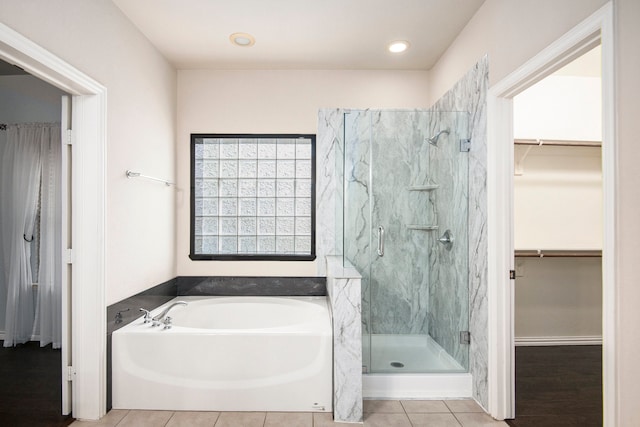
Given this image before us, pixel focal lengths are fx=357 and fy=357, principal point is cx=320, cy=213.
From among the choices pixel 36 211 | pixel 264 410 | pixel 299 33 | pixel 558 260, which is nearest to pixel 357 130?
pixel 299 33

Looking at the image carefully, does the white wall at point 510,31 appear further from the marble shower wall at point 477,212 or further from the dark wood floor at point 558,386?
the dark wood floor at point 558,386

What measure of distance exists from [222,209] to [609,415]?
2.99 m

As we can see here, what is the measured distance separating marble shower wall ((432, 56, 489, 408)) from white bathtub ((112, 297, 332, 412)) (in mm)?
987

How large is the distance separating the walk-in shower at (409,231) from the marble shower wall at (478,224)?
9 centimetres

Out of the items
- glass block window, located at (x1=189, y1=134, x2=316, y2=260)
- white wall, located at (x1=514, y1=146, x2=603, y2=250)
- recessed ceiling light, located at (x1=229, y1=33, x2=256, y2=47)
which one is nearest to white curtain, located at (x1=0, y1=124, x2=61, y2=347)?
glass block window, located at (x1=189, y1=134, x2=316, y2=260)

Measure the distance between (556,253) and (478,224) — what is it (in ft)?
4.42

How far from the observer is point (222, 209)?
11.2 ft

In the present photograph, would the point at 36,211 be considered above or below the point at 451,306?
above

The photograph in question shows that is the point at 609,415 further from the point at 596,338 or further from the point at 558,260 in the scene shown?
the point at 596,338

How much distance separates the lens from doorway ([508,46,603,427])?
326 cm

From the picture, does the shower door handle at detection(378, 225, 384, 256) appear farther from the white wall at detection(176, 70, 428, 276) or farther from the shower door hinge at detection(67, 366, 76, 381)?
the shower door hinge at detection(67, 366, 76, 381)

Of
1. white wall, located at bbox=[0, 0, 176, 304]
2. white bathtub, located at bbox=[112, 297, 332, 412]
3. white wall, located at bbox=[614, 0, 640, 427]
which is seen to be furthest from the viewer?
white bathtub, located at bbox=[112, 297, 332, 412]

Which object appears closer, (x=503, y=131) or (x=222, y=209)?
(x=503, y=131)

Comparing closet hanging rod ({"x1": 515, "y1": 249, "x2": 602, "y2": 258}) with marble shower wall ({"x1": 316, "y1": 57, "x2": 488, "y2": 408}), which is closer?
marble shower wall ({"x1": 316, "y1": 57, "x2": 488, "y2": 408})
